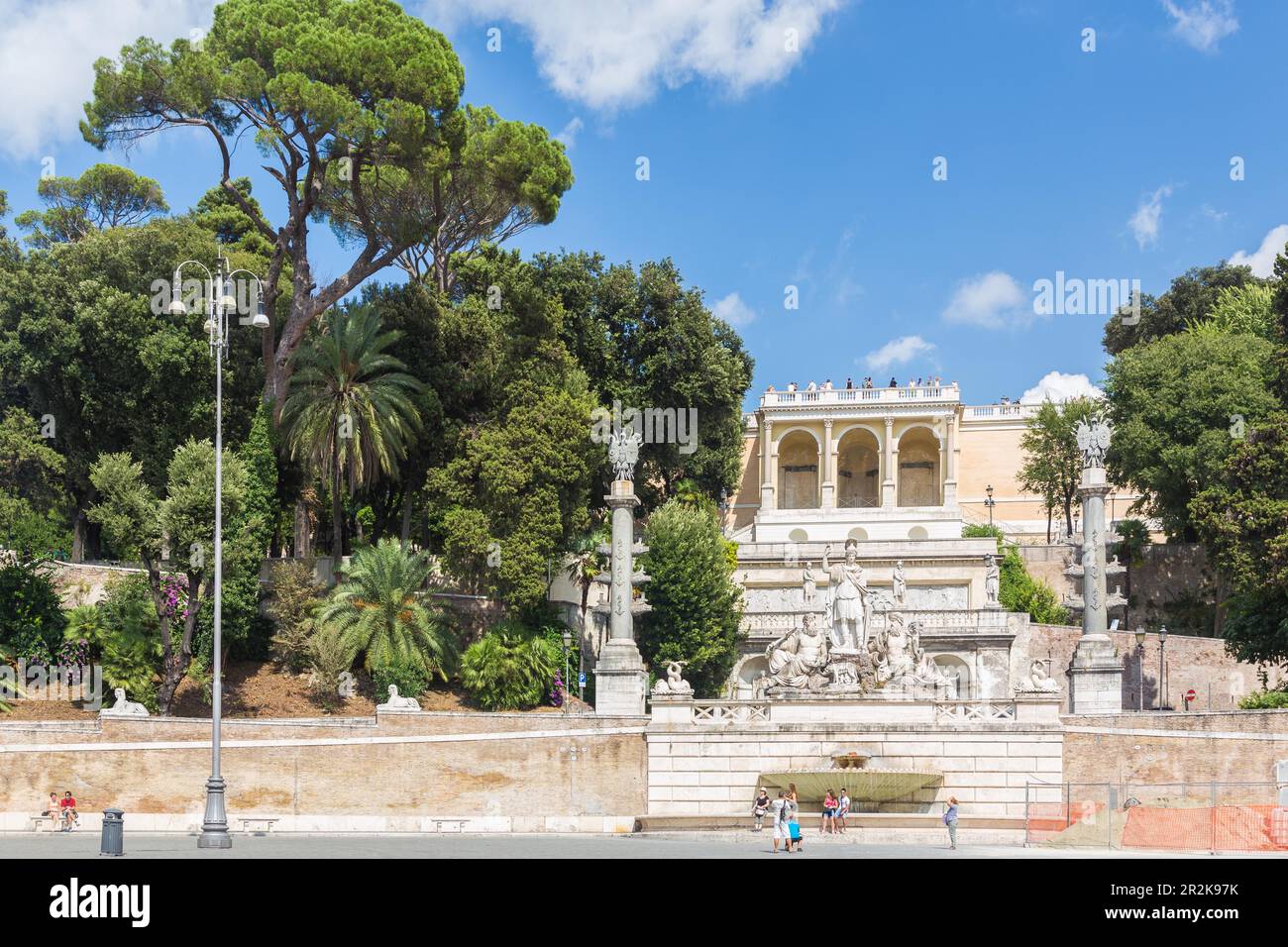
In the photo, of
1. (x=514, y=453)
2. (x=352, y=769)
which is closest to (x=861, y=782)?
(x=352, y=769)

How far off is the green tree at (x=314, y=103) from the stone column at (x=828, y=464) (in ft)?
89.4

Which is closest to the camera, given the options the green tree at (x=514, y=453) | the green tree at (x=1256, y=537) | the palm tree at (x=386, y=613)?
the green tree at (x=1256, y=537)

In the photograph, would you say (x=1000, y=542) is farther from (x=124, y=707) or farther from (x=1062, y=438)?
(x=124, y=707)

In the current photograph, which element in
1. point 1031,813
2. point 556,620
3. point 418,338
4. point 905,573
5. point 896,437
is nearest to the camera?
point 1031,813

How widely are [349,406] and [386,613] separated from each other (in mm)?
5875

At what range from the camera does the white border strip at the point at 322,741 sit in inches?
1281

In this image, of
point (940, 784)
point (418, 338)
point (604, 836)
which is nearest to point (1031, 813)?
point (940, 784)

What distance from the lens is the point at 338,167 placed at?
4247 cm

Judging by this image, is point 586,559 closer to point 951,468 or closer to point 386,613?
point 386,613

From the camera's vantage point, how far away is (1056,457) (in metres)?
61.0

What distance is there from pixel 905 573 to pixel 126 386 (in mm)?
25293

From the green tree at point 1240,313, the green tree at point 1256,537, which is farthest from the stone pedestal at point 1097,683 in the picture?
the green tree at point 1240,313

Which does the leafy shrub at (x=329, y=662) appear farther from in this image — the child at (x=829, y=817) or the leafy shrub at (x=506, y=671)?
the child at (x=829, y=817)

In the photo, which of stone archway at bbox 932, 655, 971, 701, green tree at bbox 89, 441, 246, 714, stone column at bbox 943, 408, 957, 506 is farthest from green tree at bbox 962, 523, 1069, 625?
green tree at bbox 89, 441, 246, 714
